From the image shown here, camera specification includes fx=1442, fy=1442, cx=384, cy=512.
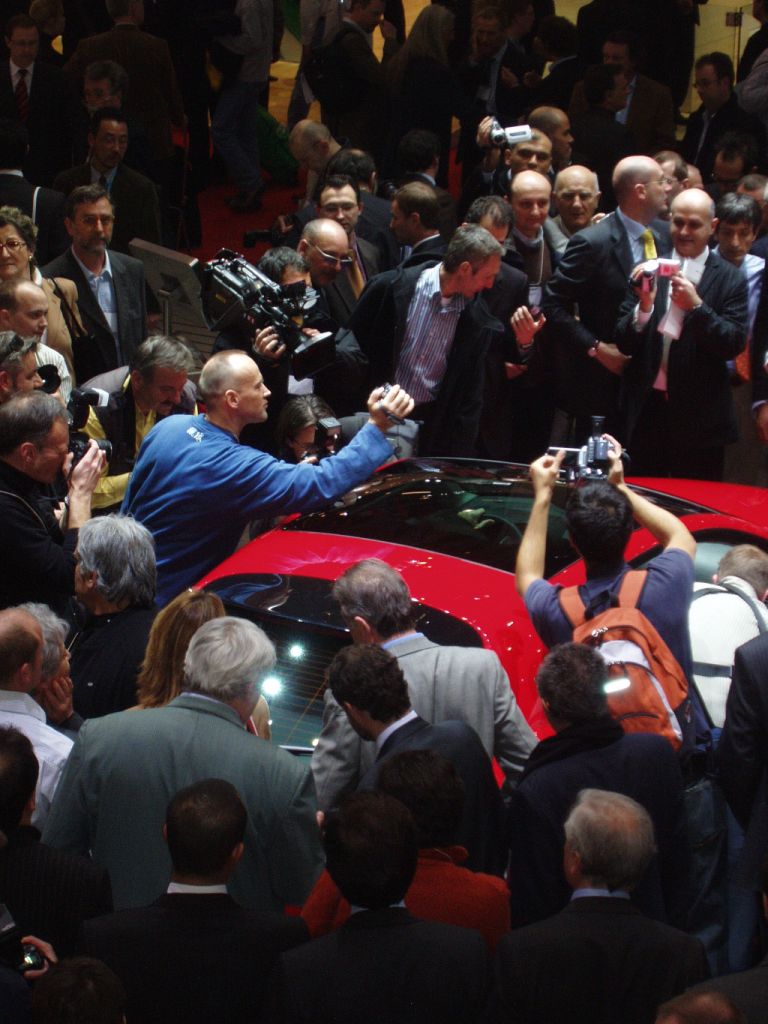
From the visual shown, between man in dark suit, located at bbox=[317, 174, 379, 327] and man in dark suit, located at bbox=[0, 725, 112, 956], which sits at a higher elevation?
man in dark suit, located at bbox=[317, 174, 379, 327]

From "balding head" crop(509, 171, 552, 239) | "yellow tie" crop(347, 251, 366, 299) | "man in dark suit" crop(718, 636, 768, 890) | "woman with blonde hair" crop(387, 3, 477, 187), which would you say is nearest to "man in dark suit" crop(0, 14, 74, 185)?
"woman with blonde hair" crop(387, 3, 477, 187)

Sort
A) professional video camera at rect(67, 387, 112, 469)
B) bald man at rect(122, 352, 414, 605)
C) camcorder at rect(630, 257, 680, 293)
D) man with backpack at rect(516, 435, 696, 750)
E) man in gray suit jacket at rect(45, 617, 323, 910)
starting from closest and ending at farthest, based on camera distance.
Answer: man in gray suit jacket at rect(45, 617, 323, 910) → man with backpack at rect(516, 435, 696, 750) → bald man at rect(122, 352, 414, 605) → professional video camera at rect(67, 387, 112, 469) → camcorder at rect(630, 257, 680, 293)

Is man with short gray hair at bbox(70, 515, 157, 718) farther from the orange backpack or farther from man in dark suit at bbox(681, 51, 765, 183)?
man in dark suit at bbox(681, 51, 765, 183)

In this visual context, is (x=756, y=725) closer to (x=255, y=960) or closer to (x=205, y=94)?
(x=255, y=960)

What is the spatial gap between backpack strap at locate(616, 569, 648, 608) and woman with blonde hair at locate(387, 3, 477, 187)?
656 cm

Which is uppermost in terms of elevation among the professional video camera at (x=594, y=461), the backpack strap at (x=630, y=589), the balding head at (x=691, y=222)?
the balding head at (x=691, y=222)

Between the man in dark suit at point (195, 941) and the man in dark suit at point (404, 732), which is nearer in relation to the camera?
the man in dark suit at point (195, 941)

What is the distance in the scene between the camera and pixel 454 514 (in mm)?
5059

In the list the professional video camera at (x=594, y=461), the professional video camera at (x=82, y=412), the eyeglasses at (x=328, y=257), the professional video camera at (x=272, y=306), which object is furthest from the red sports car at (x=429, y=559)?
the eyeglasses at (x=328, y=257)

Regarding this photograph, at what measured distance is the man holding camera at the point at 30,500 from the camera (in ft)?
16.0

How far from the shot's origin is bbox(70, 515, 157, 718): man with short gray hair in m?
4.30

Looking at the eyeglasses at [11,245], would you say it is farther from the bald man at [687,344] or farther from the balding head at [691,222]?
the balding head at [691,222]

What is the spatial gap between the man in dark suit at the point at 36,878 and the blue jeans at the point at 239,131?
28.6ft

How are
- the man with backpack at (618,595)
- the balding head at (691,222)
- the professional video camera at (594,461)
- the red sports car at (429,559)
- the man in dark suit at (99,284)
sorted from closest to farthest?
the man with backpack at (618,595), the red sports car at (429,559), the professional video camera at (594,461), the balding head at (691,222), the man in dark suit at (99,284)
